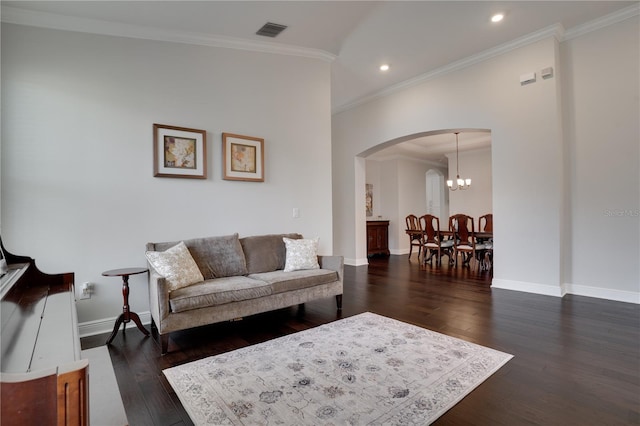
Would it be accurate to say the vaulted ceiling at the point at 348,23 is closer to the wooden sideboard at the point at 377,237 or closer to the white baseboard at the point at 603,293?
the white baseboard at the point at 603,293

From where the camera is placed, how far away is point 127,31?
3.16 meters

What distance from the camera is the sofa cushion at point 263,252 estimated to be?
3.57 m

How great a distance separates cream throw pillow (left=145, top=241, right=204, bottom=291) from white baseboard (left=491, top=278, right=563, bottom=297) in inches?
159

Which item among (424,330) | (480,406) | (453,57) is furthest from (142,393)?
(453,57)

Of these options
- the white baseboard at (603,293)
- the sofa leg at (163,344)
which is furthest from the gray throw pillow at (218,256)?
the white baseboard at (603,293)

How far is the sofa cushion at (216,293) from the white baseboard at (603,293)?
400cm

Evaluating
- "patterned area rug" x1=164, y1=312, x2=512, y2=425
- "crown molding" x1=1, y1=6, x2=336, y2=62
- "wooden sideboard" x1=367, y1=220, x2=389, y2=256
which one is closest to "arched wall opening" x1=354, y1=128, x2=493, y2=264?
"wooden sideboard" x1=367, y1=220, x2=389, y2=256

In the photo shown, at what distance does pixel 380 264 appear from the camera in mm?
6934

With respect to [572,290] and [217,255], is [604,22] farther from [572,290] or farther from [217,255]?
[217,255]

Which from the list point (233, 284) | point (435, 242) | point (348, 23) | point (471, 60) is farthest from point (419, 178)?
point (233, 284)

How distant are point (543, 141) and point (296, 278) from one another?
12.1ft

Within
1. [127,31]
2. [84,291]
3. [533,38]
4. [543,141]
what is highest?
[533,38]

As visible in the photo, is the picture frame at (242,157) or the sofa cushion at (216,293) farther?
the picture frame at (242,157)

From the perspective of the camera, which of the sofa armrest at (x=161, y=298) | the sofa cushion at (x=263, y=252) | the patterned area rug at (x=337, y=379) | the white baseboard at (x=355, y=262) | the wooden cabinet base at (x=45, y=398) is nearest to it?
the wooden cabinet base at (x=45, y=398)
